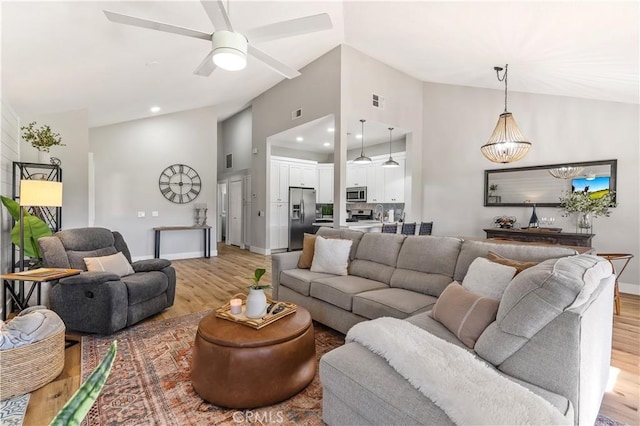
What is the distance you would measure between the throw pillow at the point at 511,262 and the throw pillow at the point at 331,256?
4.76ft

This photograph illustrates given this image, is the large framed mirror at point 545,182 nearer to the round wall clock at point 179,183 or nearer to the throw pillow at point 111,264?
the throw pillow at point 111,264

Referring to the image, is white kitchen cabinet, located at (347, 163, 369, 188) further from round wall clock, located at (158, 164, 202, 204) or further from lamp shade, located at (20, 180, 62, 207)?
lamp shade, located at (20, 180, 62, 207)

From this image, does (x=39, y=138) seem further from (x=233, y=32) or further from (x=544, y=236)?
(x=544, y=236)

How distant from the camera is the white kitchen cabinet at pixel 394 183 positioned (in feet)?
24.4

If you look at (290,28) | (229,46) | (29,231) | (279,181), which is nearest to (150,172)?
(279,181)

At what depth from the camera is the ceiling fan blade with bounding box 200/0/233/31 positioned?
2.29 meters

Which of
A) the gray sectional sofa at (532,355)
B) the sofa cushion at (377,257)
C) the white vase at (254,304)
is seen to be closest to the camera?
the gray sectional sofa at (532,355)

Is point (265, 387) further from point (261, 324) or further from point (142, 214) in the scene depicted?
point (142, 214)

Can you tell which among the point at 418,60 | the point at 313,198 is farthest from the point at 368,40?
the point at 313,198

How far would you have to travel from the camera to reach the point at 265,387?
6.18ft

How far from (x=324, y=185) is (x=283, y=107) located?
2852 millimetres

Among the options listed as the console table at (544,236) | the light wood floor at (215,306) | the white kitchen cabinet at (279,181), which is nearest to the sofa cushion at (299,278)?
the light wood floor at (215,306)

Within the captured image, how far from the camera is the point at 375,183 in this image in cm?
802

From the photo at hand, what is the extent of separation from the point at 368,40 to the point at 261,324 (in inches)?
179
